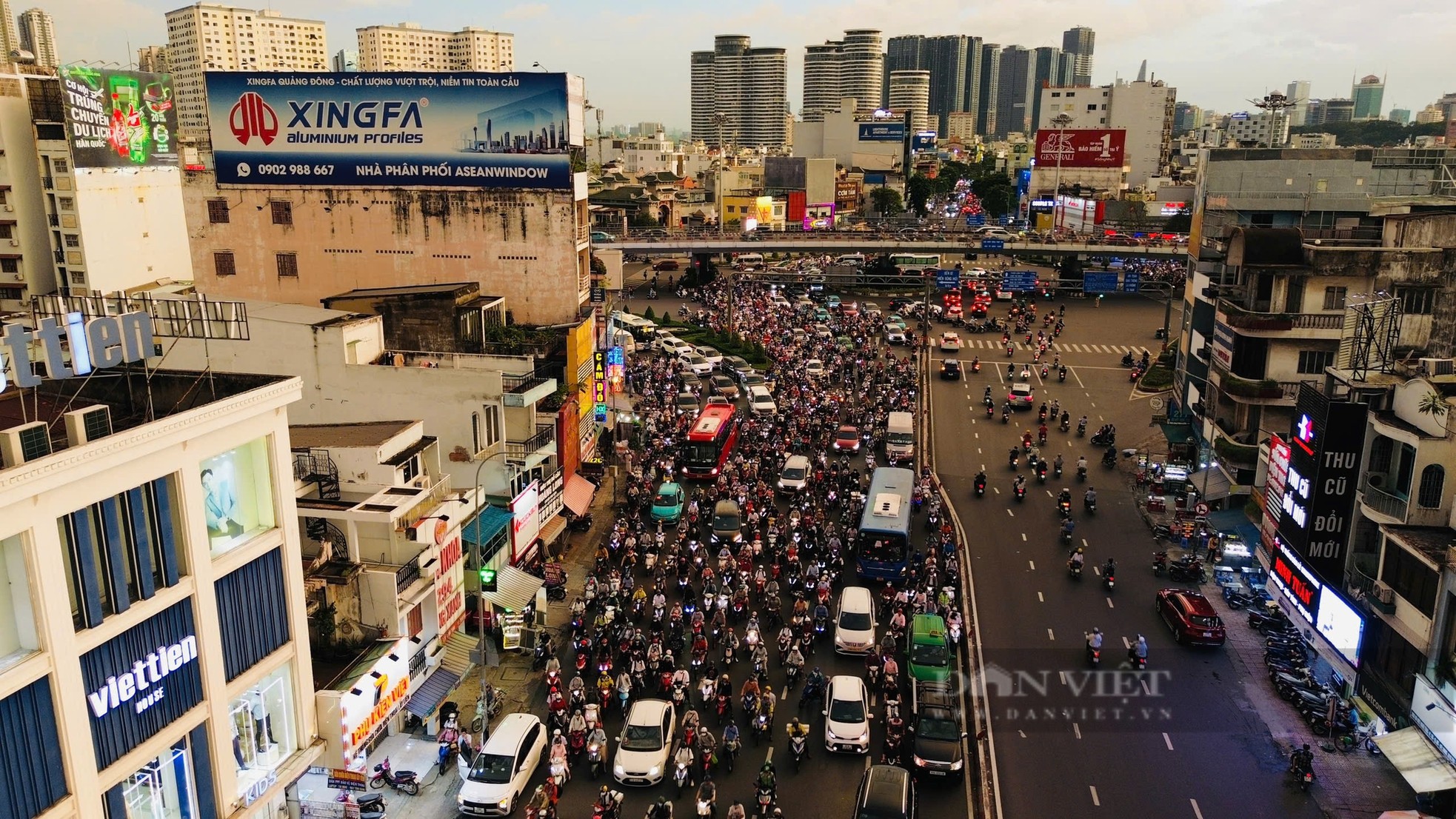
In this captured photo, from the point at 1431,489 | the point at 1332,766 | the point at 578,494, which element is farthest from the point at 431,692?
the point at 1431,489

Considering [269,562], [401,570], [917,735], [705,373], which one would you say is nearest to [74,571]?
[269,562]

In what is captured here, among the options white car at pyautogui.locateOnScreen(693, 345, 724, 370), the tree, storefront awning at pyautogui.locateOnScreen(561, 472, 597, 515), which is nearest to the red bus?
storefront awning at pyautogui.locateOnScreen(561, 472, 597, 515)

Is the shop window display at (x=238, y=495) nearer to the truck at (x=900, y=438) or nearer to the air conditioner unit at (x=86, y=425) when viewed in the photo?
the air conditioner unit at (x=86, y=425)

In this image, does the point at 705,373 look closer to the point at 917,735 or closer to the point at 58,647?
the point at 917,735

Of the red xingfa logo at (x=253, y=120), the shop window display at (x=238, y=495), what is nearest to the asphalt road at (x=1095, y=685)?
the shop window display at (x=238, y=495)

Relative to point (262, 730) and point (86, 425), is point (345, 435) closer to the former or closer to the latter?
point (262, 730)

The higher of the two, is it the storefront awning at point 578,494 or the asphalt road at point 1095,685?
the storefront awning at point 578,494

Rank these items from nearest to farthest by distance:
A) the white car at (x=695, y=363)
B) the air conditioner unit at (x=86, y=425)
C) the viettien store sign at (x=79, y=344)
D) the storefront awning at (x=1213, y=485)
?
the air conditioner unit at (x=86, y=425)
the viettien store sign at (x=79, y=344)
the storefront awning at (x=1213, y=485)
the white car at (x=695, y=363)
